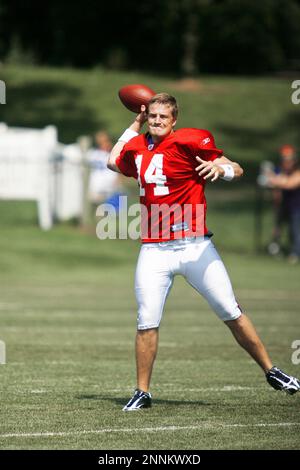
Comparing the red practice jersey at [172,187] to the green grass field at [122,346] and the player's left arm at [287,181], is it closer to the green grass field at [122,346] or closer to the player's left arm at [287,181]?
the green grass field at [122,346]

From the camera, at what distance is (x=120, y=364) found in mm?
10344

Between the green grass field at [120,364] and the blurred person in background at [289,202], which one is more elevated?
the blurred person in background at [289,202]

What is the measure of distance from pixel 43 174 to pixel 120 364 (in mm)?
13272

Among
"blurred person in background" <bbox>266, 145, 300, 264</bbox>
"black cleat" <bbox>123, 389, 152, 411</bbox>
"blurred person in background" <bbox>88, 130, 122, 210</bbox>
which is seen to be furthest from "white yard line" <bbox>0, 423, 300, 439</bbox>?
"blurred person in background" <bbox>88, 130, 122, 210</bbox>

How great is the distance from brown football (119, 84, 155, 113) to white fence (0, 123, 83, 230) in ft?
48.0

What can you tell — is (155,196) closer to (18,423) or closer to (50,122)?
(18,423)

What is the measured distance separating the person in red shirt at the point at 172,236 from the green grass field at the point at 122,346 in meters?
0.42

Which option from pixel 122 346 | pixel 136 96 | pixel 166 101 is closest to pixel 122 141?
pixel 136 96

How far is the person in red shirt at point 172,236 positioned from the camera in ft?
26.0

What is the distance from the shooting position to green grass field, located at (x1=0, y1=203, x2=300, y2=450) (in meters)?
6.98

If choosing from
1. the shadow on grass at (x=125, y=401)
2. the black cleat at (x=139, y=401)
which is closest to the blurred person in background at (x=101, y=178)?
the shadow on grass at (x=125, y=401)

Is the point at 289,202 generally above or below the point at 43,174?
below

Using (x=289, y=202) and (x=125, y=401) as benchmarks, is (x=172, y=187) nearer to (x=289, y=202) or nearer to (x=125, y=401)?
(x=125, y=401)

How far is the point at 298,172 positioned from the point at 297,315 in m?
8.56
